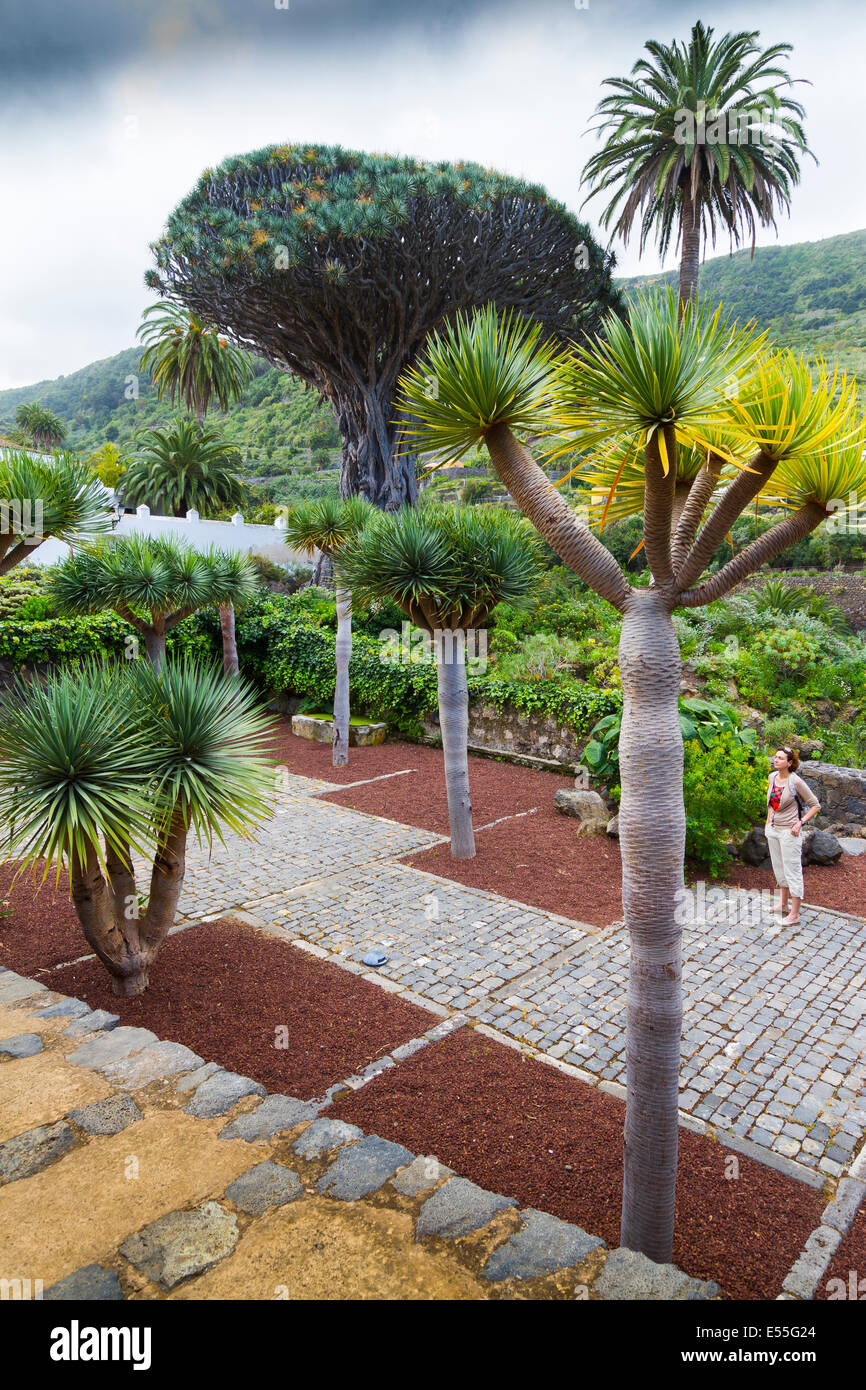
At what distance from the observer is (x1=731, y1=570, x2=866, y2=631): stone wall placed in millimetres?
20078

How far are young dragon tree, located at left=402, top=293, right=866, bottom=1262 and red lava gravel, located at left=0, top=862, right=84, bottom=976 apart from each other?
4.52m

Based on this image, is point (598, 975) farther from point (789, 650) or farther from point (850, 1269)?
point (789, 650)

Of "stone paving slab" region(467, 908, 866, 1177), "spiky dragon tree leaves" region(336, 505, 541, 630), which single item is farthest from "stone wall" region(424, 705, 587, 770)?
"stone paving slab" region(467, 908, 866, 1177)

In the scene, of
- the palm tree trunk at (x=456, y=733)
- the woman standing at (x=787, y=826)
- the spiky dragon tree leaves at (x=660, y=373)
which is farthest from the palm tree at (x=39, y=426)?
the spiky dragon tree leaves at (x=660, y=373)

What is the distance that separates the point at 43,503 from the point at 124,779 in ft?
11.8

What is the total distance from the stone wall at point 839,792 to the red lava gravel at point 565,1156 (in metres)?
6.78

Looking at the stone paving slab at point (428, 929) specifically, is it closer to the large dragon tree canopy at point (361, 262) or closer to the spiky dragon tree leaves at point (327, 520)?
the spiky dragon tree leaves at point (327, 520)

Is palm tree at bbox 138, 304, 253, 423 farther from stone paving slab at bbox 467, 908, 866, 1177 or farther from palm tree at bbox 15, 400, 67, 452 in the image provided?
stone paving slab at bbox 467, 908, 866, 1177

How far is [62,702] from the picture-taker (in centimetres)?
467

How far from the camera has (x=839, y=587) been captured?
69.1ft

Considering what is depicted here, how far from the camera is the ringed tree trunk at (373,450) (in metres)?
25.0
